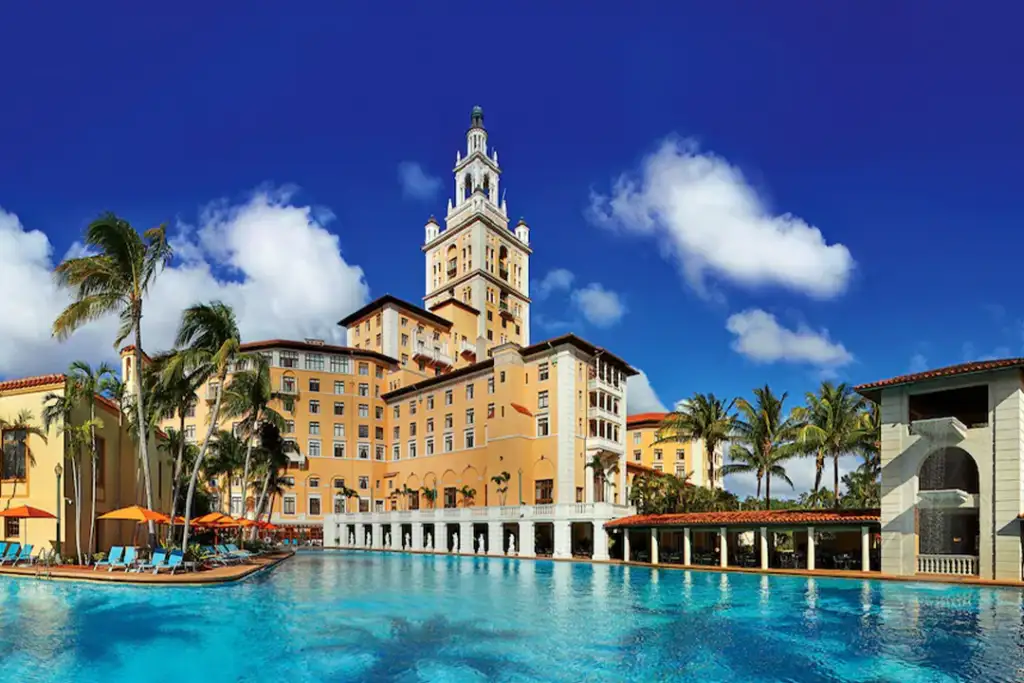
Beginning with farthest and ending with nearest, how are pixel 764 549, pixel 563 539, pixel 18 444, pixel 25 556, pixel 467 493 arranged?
pixel 467 493 < pixel 563 539 < pixel 764 549 < pixel 18 444 < pixel 25 556

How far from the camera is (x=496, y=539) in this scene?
167 ft

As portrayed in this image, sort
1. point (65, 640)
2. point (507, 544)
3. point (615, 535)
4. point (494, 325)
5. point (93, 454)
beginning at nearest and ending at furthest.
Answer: point (65, 640) → point (93, 454) → point (615, 535) → point (507, 544) → point (494, 325)

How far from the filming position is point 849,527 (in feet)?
99.6

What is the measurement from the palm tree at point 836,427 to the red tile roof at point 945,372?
9074 mm

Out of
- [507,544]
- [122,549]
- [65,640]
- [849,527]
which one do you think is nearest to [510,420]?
[507,544]

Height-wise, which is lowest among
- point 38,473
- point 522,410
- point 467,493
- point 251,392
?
point 467,493

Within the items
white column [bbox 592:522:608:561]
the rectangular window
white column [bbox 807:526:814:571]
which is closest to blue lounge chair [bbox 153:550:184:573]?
white column [bbox 592:522:608:561]

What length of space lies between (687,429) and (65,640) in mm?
38929

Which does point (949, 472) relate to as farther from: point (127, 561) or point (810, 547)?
point (127, 561)

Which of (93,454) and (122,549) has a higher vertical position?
(93,454)

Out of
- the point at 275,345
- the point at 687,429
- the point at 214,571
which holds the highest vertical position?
the point at 275,345

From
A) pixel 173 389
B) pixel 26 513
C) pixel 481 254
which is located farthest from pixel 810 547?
pixel 481 254

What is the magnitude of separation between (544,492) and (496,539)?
5043 millimetres

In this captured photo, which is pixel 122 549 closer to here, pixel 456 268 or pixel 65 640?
pixel 65 640
